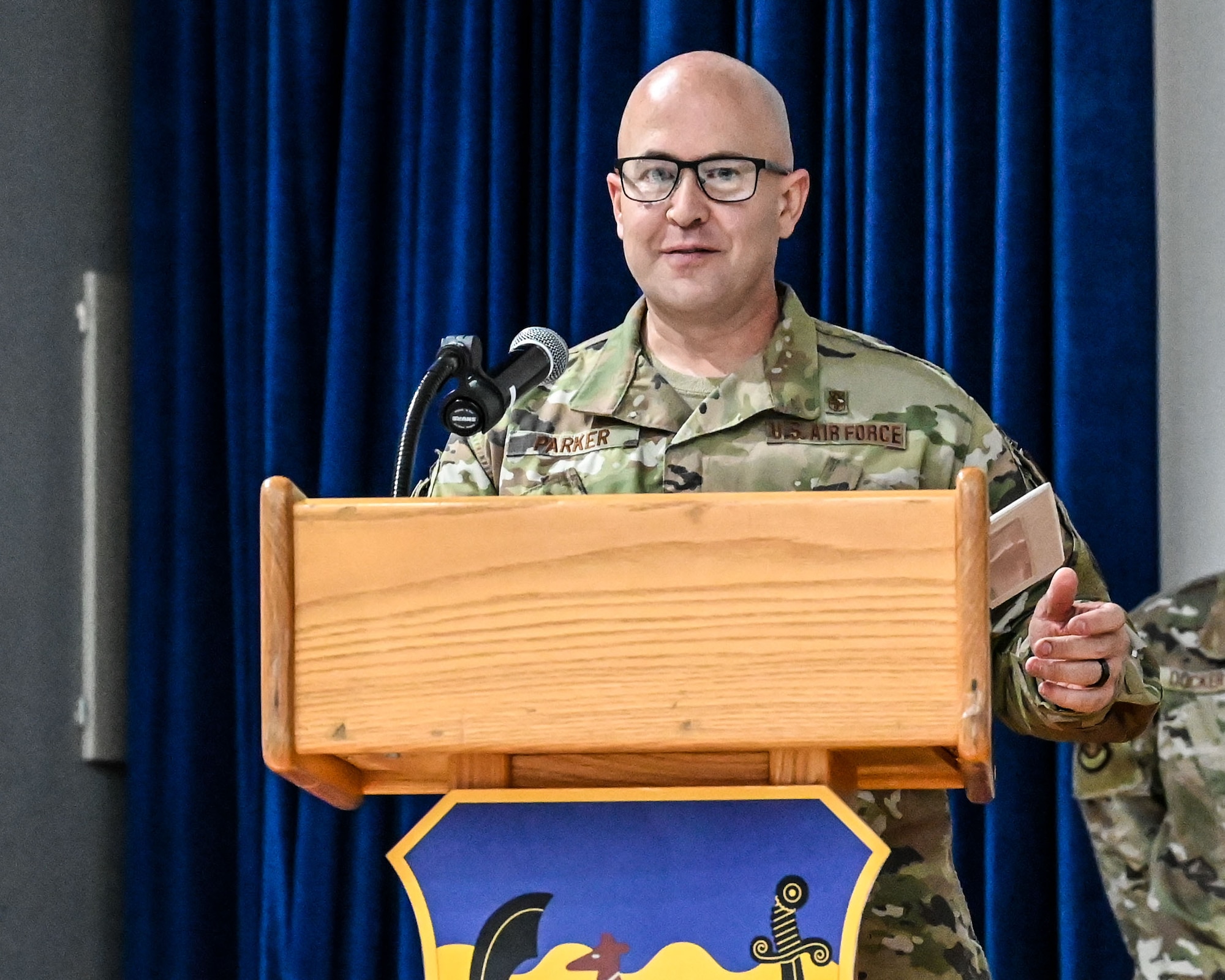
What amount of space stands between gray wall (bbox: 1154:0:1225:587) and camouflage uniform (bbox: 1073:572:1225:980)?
0.18m

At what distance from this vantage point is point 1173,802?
197 cm

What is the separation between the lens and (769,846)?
3.65 ft

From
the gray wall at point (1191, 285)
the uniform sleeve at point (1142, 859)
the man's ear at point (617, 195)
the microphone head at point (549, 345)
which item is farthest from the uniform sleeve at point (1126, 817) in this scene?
the microphone head at point (549, 345)

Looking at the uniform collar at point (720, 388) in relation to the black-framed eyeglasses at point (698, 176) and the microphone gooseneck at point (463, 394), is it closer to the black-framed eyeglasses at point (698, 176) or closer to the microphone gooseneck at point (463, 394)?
the black-framed eyeglasses at point (698, 176)

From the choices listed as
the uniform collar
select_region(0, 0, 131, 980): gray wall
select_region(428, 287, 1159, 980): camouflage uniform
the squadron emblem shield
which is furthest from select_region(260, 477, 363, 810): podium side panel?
select_region(0, 0, 131, 980): gray wall

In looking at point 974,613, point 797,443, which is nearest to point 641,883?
point 974,613

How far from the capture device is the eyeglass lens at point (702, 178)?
1726 mm

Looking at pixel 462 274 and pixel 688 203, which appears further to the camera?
pixel 462 274

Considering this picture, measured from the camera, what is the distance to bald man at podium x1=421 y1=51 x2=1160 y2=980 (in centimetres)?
168

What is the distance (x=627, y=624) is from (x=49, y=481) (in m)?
2.03

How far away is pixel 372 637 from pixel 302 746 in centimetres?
9

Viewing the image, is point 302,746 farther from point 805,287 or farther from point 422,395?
point 805,287

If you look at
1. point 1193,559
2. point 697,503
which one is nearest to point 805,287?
point 1193,559

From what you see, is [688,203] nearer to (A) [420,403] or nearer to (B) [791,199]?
(B) [791,199]
